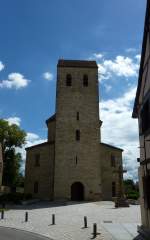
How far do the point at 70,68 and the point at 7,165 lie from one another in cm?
1906

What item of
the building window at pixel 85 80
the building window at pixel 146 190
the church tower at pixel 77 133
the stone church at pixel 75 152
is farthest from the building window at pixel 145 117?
the building window at pixel 85 80

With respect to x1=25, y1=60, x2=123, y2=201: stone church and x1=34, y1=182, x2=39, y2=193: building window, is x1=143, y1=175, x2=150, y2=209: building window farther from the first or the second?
x1=34, y1=182, x2=39, y2=193: building window

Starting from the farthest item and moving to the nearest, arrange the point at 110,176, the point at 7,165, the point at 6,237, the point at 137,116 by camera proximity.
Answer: the point at 7,165
the point at 110,176
the point at 137,116
the point at 6,237

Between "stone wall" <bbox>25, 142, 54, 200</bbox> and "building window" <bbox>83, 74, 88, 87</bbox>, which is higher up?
"building window" <bbox>83, 74, 88, 87</bbox>

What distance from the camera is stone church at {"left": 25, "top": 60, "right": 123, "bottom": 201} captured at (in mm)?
36344

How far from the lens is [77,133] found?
125ft

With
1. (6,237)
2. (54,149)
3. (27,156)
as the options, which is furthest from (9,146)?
(6,237)

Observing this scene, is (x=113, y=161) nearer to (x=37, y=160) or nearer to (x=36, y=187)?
(x=37, y=160)

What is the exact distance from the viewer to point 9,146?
48125mm

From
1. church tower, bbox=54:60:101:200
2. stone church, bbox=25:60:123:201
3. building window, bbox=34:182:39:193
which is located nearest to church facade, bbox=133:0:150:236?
stone church, bbox=25:60:123:201

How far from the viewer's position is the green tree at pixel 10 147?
46.5 m

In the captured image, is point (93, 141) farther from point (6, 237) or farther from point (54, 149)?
point (6, 237)

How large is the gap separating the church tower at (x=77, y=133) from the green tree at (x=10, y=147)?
41.5 feet

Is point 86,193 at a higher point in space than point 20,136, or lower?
lower
